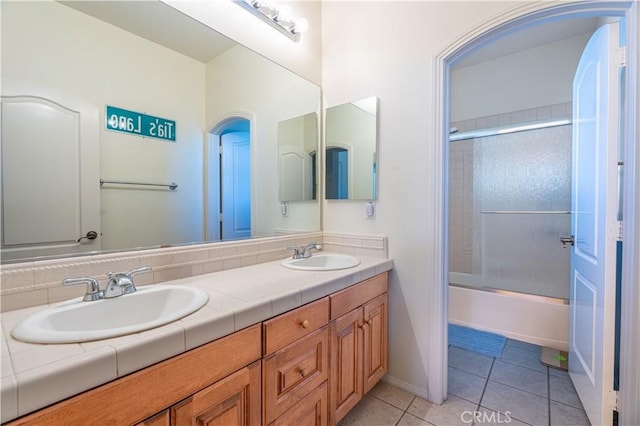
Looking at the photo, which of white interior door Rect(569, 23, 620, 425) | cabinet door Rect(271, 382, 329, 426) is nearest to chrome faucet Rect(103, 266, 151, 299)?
cabinet door Rect(271, 382, 329, 426)

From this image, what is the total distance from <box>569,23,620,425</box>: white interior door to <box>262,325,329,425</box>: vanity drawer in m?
1.31

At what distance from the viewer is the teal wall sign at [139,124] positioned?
1185mm

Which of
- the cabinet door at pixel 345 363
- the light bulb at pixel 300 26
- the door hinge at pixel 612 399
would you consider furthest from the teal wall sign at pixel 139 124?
the door hinge at pixel 612 399

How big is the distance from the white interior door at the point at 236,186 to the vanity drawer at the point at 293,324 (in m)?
0.68

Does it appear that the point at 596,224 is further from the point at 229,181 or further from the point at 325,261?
the point at 229,181

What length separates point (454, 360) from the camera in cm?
211

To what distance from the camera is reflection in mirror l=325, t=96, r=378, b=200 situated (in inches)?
73.6

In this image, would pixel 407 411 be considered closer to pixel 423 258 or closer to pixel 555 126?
pixel 423 258

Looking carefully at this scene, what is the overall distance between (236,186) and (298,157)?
0.59 m

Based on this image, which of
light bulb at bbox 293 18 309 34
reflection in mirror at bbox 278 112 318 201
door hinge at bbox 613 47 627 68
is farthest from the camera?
reflection in mirror at bbox 278 112 318 201

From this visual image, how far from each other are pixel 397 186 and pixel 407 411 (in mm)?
1309

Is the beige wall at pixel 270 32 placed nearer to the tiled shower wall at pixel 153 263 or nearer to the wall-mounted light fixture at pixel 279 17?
the wall-mounted light fixture at pixel 279 17

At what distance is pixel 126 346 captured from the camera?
66cm

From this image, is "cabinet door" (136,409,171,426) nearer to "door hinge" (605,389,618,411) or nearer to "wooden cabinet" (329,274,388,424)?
"wooden cabinet" (329,274,388,424)
